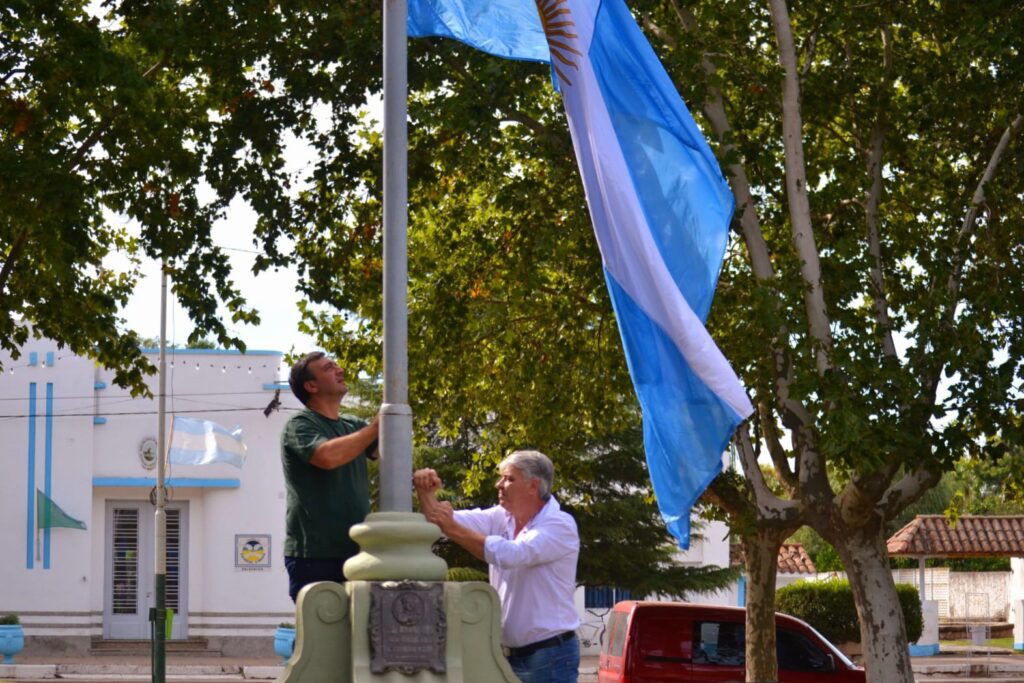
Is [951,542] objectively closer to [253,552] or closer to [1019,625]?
[1019,625]

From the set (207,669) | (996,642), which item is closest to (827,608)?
(207,669)

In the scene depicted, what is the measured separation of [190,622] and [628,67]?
29373 mm

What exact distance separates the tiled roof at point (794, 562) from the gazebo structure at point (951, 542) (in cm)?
821

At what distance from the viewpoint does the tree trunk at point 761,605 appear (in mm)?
19203

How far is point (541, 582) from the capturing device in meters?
7.09

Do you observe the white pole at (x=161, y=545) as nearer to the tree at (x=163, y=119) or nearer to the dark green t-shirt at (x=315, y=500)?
the tree at (x=163, y=119)

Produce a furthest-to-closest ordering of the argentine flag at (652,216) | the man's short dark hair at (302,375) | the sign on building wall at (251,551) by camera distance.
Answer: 1. the sign on building wall at (251,551)
2. the argentine flag at (652,216)
3. the man's short dark hair at (302,375)

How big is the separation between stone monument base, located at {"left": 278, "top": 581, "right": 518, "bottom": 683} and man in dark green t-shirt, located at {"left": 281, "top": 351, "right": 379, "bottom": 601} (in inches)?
9.5

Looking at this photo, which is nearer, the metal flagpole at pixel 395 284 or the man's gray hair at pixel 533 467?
the metal flagpole at pixel 395 284

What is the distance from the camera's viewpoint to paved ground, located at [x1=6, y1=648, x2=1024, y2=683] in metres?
29.8

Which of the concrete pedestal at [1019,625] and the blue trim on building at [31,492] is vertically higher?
the blue trim on building at [31,492]

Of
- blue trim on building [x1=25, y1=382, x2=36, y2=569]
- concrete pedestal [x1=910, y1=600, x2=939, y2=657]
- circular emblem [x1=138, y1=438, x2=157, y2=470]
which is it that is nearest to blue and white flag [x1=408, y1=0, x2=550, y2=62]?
circular emblem [x1=138, y1=438, x2=157, y2=470]

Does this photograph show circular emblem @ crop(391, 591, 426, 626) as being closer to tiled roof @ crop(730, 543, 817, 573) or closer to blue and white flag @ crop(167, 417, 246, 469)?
blue and white flag @ crop(167, 417, 246, 469)

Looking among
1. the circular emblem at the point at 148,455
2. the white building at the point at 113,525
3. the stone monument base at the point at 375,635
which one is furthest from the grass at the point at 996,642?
the stone monument base at the point at 375,635
